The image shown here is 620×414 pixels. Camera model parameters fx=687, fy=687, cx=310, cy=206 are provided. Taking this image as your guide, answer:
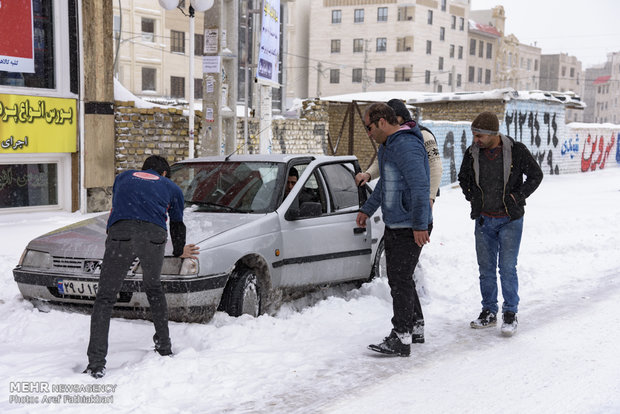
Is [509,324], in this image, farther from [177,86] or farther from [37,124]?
[177,86]

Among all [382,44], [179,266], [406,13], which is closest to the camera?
[179,266]

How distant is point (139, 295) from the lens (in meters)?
5.30

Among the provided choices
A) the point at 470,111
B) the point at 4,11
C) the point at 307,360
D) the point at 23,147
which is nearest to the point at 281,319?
the point at 307,360

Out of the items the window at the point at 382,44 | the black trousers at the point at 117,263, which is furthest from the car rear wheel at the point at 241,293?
the window at the point at 382,44

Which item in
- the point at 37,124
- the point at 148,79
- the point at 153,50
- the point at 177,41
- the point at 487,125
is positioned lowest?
the point at 37,124

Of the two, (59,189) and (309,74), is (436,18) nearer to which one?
(309,74)

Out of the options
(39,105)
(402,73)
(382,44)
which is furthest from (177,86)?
(39,105)

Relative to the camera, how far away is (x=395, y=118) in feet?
17.4

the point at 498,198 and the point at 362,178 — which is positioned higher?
the point at 362,178

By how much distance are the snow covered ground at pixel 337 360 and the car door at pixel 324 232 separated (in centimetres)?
31

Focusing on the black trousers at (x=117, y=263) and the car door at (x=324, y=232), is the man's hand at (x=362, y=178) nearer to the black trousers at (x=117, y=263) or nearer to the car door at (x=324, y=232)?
the car door at (x=324, y=232)

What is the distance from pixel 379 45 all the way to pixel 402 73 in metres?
3.85

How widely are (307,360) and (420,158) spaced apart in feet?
5.67

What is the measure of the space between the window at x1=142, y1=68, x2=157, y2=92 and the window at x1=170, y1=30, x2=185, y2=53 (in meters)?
2.68
